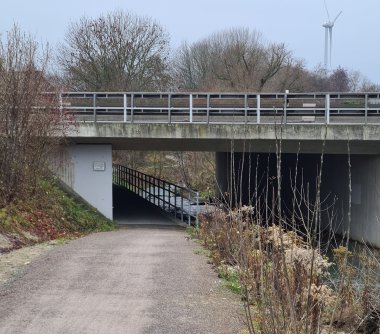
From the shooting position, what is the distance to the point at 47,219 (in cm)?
1519

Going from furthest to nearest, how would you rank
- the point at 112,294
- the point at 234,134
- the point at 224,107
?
the point at 224,107 < the point at 234,134 < the point at 112,294

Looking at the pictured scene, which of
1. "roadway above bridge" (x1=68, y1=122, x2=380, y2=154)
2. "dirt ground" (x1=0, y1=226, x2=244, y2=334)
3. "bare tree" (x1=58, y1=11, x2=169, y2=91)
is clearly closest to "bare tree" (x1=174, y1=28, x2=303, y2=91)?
"bare tree" (x1=58, y1=11, x2=169, y2=91)

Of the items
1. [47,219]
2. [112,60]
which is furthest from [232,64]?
[47,219]

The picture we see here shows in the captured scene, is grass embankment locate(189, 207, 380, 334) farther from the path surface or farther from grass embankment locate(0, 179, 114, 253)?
grass embankment locate(0, 179, 114, 253)

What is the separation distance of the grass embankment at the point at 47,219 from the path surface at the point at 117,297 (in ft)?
6.56

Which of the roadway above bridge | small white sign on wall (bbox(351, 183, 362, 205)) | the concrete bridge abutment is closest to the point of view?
the roadway above bridge

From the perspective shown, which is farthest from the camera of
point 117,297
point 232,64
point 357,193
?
point 232,64

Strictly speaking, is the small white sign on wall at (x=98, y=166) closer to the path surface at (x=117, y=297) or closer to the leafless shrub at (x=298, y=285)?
the path surface at (x=117, y=297)

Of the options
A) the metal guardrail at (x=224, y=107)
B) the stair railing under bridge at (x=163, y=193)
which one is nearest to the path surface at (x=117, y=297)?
the stair railing under bridge at (x=163, y=193)

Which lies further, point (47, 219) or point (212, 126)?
point (212, 126)

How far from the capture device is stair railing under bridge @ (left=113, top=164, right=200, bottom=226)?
72.5 feet

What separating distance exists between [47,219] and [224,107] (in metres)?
7.90

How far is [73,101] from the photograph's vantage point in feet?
65.8

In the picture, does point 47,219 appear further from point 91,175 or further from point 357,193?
point 357,193
